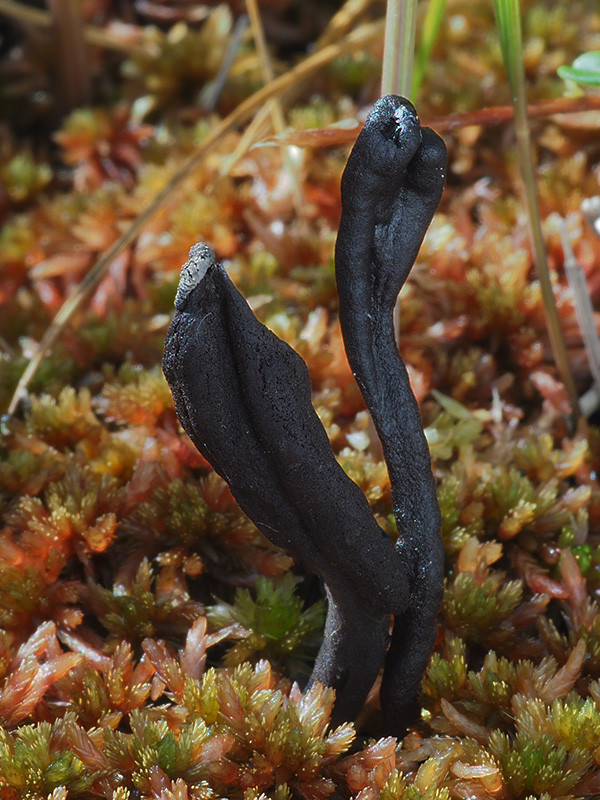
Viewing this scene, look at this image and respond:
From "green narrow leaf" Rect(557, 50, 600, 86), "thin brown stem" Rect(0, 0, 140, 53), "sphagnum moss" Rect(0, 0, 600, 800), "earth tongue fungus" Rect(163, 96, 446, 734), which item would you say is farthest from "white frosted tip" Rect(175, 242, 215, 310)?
"thin brown stem" Rect(0, 0, 140, 53)

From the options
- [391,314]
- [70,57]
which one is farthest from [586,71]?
[70,57]

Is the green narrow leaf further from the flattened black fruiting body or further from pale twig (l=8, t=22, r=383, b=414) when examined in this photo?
pale twig (l=8, t=22, r=383, b=414)

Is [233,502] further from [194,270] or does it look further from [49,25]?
[49,25]

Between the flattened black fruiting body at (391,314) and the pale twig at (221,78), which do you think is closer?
the flattened black fruiting body at (391,314)

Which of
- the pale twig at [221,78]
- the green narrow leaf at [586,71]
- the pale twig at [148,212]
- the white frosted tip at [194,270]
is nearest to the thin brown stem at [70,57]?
the pale twig at [221,78]

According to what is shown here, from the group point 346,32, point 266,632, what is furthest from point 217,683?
point 346,32

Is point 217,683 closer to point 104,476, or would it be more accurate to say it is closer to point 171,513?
point 171,513

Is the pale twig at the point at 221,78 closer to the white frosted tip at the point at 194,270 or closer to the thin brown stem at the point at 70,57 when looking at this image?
the thin brown stem at the point at 70,57
